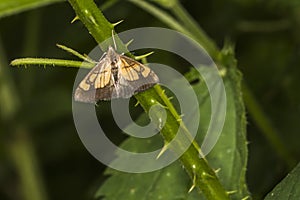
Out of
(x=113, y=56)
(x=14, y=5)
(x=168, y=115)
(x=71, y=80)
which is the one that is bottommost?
(x=71, y=80)

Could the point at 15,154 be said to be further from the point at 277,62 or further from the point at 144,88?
the point at 144,88

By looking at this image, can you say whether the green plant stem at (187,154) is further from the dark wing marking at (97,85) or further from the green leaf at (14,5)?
the green leaf at (14,5)

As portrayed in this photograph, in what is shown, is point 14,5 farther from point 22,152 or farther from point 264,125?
point 22,152

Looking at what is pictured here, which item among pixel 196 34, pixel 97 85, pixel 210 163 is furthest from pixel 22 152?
pixel 97 85

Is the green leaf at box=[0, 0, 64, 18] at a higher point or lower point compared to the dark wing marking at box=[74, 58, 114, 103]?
higher

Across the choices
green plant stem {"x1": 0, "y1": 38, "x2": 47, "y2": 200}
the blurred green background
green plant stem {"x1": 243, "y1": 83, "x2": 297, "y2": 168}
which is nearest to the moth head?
green plant stem {"x1": 243, "y1": 83, "x2": 297, "y2": 168}

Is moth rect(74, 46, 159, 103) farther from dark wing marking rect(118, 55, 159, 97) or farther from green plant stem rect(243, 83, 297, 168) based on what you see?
green plant stem rect(243, 83, 297, 168)
